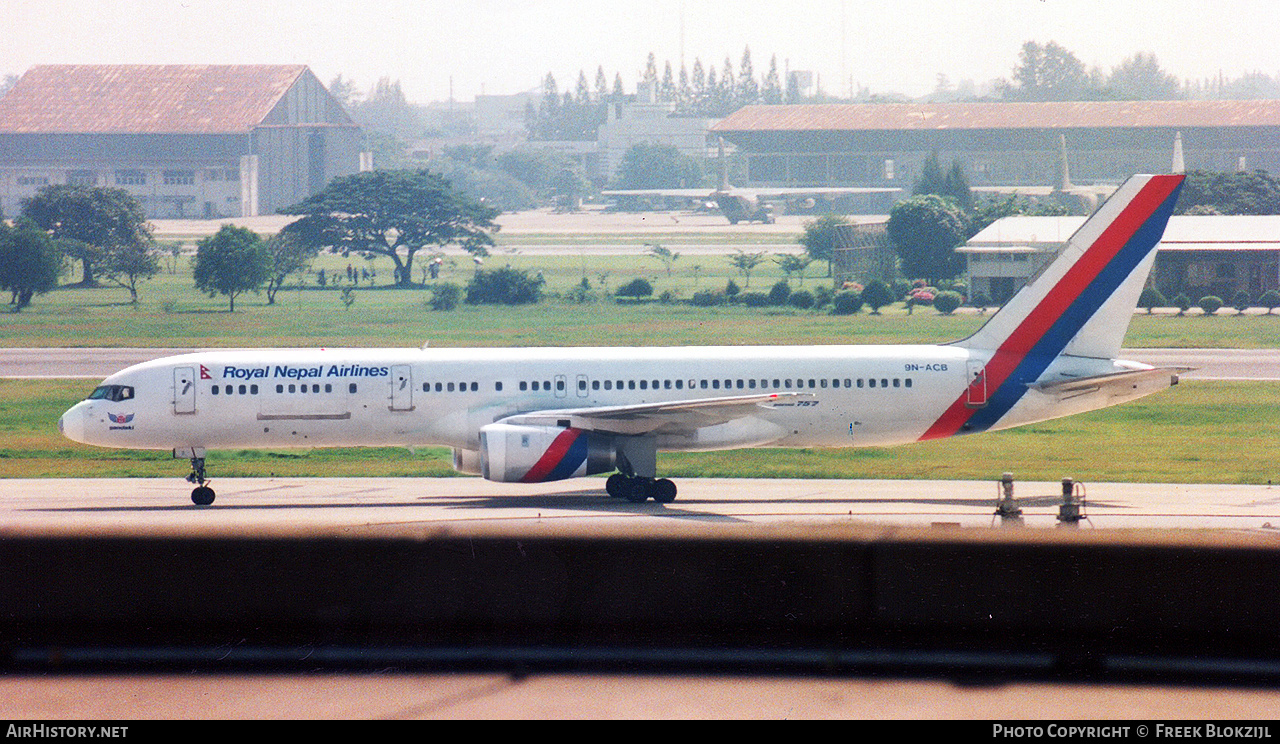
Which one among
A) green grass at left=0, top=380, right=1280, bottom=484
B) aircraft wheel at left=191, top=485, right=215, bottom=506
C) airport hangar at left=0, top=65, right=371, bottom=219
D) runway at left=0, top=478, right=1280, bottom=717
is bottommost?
green grass at left=0, top=380, right=1280, bottom=484

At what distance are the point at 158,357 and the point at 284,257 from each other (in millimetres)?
45826

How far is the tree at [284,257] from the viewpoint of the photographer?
3944 inches

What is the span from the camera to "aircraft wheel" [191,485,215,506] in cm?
3212

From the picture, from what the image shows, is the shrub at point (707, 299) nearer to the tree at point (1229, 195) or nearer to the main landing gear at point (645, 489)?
the tree at point (1229, 195)

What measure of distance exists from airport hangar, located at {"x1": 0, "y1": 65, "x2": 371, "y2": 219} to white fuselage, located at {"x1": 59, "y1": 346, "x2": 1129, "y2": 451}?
494 ft

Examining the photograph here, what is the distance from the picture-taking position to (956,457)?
4122cm

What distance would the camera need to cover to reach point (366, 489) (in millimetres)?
34938

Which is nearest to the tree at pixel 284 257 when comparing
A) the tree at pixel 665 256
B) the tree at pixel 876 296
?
the tree at pixel 665 256

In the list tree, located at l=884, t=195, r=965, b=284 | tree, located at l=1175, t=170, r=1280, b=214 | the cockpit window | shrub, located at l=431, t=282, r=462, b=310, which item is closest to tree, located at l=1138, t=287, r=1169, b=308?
tree, located at l=884, t=195, r=965, b=284

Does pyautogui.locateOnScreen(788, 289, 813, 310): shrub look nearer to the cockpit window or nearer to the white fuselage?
the white fuselage

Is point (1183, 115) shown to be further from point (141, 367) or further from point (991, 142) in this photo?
point (141, 367)

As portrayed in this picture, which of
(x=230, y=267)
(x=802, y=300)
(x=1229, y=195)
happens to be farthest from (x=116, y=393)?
(x=1229, y=195)

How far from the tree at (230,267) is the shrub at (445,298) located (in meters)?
13.4

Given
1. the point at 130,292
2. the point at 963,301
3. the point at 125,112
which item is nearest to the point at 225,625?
the point at 963,301
